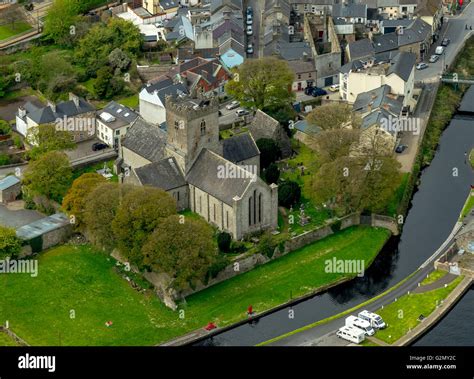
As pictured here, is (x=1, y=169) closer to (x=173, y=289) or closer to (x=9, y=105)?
(x=9, y=105)

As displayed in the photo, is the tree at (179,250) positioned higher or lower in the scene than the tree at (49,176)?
higher

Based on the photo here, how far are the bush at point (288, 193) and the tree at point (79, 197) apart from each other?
18.0 m

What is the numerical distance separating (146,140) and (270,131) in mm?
14199

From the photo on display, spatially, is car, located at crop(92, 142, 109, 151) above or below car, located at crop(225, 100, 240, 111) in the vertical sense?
below

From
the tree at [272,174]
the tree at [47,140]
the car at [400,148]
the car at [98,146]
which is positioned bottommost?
the car at [98,146]

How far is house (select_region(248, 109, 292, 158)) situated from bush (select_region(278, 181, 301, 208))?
10935 millimetres

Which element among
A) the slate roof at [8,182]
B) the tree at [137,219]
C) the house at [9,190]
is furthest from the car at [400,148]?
the slate roof at [8,182]

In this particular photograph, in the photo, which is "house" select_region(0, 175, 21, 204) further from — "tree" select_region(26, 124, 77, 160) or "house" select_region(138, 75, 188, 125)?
"house" select_region(138, 75, 188, 125)

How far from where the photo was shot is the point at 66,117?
12975 centimetres

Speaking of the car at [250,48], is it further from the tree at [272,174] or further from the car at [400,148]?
the tree at [272,174]

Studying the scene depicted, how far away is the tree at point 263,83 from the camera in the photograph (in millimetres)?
131250

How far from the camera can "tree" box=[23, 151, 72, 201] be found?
369 feet

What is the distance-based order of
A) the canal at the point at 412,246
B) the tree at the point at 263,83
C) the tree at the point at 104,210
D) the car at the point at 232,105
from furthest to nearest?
the car at the point at 232,105 → the tree at the point at 263,83 → the tree at the point at 104,210 → the canal at the point at 412,246

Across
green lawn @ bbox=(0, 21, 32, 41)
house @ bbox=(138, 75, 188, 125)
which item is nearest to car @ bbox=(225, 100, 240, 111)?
house @ bbox=(138, 75, 188, 125)
